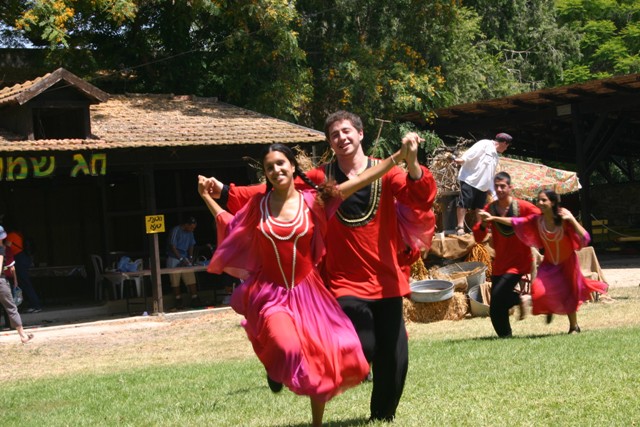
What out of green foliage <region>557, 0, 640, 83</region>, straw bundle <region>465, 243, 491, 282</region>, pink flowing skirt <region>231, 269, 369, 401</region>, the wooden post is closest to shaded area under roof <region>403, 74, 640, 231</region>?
straw bundle <region>465, 243, 491, 282</region>

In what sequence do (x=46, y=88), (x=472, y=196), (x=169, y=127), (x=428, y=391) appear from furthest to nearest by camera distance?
(x=169, y=127), (x=46, y=88), (x=472, y=196), (x=428, y=391)

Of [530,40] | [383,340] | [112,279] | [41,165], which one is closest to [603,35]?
[530,40]

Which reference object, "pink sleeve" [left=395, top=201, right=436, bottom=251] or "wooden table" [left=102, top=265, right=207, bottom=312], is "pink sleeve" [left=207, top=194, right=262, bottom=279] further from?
"wooden table" [left=102, top=265, right=207, bottom=312]

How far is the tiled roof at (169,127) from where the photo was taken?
18.0 meters

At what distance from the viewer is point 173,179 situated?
72.3 ft

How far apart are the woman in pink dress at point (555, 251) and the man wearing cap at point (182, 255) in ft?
32.4

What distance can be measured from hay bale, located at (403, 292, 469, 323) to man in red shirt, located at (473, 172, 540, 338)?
3839mm

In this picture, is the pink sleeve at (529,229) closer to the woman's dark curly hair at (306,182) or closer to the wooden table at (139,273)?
the woman's dark curly hair at (306,182)

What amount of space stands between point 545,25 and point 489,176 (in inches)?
900

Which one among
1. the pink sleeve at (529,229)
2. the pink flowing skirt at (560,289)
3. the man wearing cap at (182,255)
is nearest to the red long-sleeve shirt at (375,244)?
the pink sleeve at (529,229)

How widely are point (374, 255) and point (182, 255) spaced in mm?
14291

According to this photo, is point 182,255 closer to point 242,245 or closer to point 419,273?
point 419,273

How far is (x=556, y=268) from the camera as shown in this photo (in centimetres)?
1141

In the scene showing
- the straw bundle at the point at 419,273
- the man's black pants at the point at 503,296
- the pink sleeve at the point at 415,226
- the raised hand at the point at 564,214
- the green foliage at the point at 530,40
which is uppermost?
the green foliage at the point at 530,40
